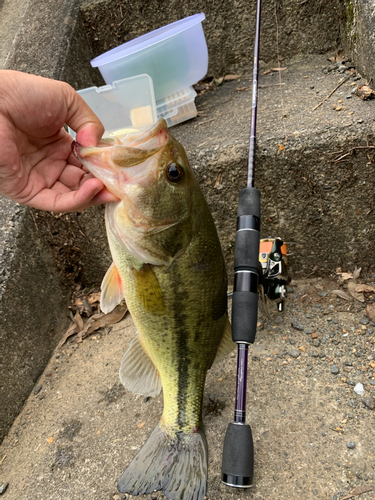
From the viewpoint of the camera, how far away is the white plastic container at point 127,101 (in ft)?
10.3

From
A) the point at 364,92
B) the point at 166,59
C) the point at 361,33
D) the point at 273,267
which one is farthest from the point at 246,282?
the point at 361,33

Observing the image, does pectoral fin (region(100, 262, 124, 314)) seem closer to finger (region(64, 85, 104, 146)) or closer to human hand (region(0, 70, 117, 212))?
human hand (region(0, 70, 117, 212))

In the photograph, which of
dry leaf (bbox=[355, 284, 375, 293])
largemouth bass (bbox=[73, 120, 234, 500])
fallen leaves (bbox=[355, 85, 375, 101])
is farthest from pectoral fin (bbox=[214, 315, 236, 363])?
fallen leaves (bbox=[355, 85, 375, 101])

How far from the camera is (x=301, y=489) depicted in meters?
1.98

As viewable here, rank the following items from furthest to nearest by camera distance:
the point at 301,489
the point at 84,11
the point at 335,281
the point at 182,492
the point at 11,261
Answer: the point at 84,11 → the point at 335,281 → the point at 11,261 → the point at 301,489 → the point at 182,492

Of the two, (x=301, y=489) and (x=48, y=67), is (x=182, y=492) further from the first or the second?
(x=48, y=67)

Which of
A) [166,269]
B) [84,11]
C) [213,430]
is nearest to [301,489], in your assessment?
[213,430]

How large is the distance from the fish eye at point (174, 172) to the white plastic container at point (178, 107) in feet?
6.05

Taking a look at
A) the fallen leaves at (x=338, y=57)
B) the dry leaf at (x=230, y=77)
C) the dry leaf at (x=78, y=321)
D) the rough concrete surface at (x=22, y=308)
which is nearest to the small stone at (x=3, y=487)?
the rough concrete surface at (x=22, y=308)

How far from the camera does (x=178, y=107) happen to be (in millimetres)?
3510

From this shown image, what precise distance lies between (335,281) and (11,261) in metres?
2.74

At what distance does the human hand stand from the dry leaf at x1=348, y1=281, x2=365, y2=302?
2.23 m

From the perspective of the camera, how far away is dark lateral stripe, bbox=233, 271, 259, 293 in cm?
195

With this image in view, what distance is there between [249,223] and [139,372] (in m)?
1.15
